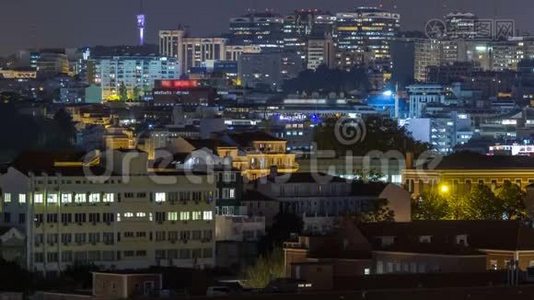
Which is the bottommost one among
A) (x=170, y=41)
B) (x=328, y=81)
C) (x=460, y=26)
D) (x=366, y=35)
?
(x=328, y=81)

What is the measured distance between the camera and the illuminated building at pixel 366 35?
465 ft

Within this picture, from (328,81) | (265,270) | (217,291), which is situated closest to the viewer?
(217,291)

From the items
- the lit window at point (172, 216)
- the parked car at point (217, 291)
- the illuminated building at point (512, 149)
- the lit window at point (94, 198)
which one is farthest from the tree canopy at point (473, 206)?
the illuminated building at point (512, 149)

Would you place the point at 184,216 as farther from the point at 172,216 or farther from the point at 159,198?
the point at 159,198

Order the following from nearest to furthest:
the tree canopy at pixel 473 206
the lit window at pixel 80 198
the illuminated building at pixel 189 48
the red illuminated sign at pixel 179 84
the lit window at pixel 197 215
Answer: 1. the lit window at pixel 80 198
2. the lit window at pixel 197 215
3. the tree canopy at pixel 473 206
4. the red illuminated sign at pixel 179 84
5. the illuminated building at pixel 189 48

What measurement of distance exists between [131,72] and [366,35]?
20.2 meters

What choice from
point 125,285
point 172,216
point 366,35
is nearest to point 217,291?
point 125,285

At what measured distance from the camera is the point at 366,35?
475 ft

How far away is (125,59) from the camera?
129500 millimetres

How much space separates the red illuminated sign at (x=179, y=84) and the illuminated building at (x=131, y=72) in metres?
11.7

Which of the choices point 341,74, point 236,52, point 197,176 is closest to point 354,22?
point 236,52

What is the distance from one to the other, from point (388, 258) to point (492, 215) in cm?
1027

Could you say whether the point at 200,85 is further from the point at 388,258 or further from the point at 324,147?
the point at 388,258

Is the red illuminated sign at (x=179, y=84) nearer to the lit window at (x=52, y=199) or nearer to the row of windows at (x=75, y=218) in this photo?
the row of windows at (x=75, y=218)
